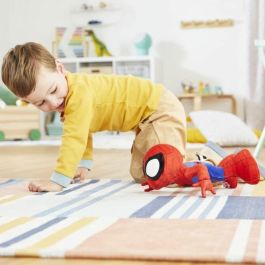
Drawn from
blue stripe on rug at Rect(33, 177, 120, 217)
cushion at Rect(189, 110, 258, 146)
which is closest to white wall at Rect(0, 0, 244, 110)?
cushion at Rect(189, 110, 258, 146)

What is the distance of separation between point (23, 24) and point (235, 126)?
7.72 ft

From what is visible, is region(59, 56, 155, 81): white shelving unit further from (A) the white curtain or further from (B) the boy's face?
(B) the boy's face

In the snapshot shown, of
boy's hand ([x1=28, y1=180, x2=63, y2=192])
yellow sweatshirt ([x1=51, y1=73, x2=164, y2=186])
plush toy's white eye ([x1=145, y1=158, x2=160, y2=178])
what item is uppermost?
yellow sweatshirt ([x1=51, y1=73, x2=164, y2=186])

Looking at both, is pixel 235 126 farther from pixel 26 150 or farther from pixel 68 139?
pixel 68 139

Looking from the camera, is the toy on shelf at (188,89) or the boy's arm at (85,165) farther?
the toy on shelf at (188,89)

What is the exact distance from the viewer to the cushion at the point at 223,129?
3.61m

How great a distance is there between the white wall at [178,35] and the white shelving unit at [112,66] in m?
0.18

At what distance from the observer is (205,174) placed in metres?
1.43

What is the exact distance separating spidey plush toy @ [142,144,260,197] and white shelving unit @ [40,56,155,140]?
3217mm

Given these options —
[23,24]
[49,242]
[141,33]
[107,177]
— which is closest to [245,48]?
[141,33]

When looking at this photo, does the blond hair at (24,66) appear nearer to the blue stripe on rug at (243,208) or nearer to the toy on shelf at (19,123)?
the blue stripe on rug at (243,208)

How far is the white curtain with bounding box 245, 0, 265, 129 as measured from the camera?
14.5 feet

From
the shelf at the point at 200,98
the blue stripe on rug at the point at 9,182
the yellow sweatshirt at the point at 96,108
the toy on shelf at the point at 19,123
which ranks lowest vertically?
the toy on shelf at the point at 19,123

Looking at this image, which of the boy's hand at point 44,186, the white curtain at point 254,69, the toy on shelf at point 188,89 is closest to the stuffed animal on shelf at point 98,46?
the toy on shelf at point 188,89
